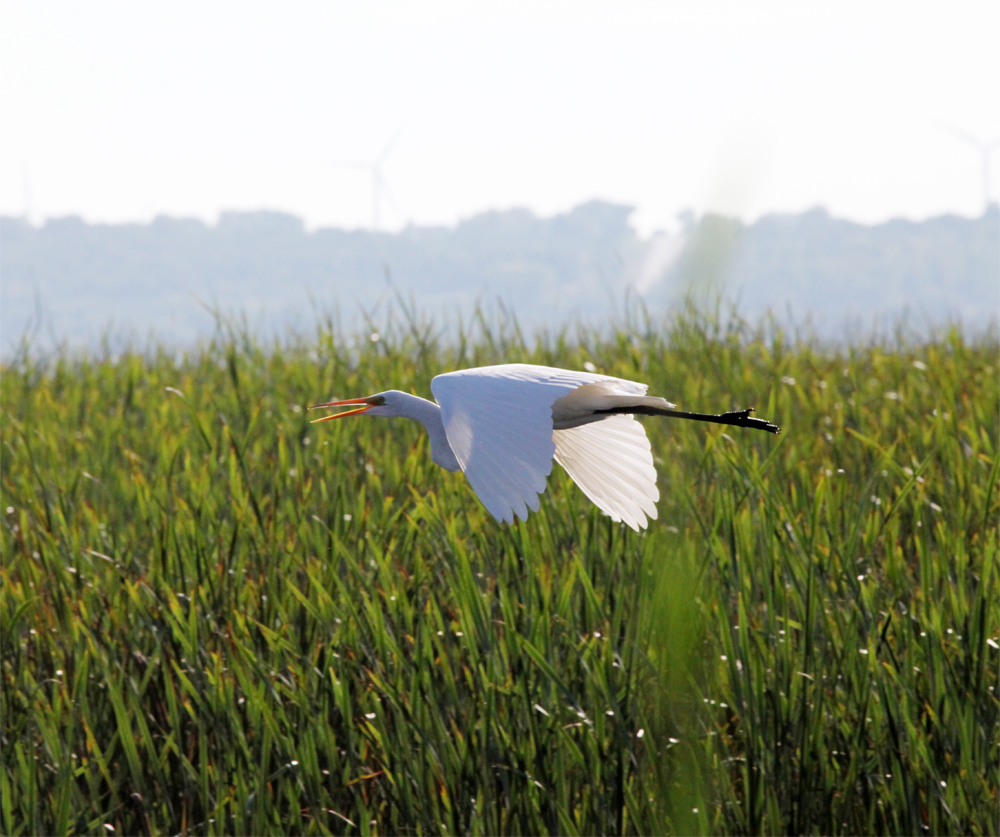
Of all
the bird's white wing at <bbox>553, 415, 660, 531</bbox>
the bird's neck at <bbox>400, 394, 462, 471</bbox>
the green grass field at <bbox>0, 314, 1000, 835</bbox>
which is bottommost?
the green grass field at <bbox>0, 314, 1000, 835</bbox>

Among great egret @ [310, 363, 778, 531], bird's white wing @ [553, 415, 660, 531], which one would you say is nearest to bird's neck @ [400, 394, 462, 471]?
great egret @ [310, 363, 778, 531]

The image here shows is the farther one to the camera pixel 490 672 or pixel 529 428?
pixel 490 672

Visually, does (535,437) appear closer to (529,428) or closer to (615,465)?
(529,428)

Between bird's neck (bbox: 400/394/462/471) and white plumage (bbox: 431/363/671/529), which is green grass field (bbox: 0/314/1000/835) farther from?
bird's neck (bbox: 400/394/462/471)

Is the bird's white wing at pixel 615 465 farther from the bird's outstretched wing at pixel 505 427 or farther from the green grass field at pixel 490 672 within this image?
the green grass field at pixel 490 672

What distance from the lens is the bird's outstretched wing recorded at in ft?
2.01

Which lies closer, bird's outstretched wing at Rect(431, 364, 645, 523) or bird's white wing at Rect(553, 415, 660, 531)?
bird's outstretched wing at Rect(431, 364, 645, 523)

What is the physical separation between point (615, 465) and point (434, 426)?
0.82 ft

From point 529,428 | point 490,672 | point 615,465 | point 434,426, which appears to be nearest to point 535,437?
point 529,428

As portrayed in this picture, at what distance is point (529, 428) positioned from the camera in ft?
2.19

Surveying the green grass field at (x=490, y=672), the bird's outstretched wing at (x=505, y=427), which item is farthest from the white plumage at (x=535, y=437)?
the green grass field at (x=490, y=672)

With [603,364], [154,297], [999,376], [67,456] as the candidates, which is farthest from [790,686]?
[154,297]

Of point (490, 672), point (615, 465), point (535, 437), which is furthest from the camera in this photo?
point (490, 672)

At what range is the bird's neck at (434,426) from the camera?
702mm
